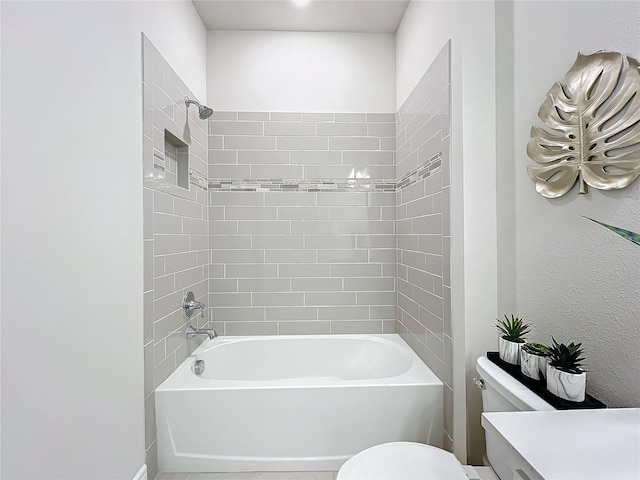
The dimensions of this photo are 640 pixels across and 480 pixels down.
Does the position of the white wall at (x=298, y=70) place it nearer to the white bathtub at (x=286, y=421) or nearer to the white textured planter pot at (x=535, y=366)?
the white bathtub at (x=286, y=421)

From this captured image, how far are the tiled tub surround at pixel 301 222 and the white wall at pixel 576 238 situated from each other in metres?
1.28

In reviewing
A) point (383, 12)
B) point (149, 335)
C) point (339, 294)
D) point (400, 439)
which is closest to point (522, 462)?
point (400, 439)

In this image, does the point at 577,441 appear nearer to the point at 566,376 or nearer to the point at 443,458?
the point at 566,376

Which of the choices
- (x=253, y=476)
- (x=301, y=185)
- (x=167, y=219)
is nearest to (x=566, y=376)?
(x=253, y=476)

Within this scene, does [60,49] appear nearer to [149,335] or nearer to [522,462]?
[149,335]

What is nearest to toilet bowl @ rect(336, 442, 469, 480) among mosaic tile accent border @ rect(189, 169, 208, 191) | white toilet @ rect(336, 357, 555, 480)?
white toilet @ rect(336, 357, 555, 480)

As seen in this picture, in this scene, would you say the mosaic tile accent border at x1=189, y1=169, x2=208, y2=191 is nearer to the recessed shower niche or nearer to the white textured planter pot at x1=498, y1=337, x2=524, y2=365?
the recessed shower niche

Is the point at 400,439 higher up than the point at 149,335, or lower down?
lower down

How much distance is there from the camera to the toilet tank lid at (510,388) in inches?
44.8

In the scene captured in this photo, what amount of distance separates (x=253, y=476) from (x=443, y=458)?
3.48 ft

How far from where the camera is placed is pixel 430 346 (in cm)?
206

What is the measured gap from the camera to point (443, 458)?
1.35 metres

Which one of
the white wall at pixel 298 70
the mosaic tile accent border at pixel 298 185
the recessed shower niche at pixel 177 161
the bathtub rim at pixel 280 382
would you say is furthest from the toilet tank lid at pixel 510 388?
the white wall at pixel 298 70

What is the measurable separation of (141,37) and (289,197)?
1420mm
